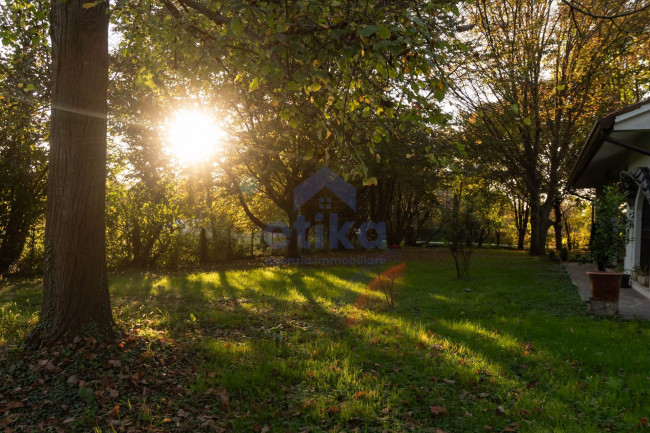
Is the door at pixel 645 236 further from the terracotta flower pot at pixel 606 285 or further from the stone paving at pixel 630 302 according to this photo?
the terracotta flower pot at pixel 606 285

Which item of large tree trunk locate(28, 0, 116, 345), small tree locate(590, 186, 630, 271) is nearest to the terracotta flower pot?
small tree locate(590, 186, 630, 271)

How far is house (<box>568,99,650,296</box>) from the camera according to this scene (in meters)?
7.52

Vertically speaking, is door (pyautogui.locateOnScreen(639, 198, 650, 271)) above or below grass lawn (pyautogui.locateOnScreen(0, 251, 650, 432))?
above

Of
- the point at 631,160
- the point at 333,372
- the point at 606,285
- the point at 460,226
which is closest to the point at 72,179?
the point at 333,372

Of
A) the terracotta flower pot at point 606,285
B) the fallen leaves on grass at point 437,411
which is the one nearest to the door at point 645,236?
the terracotta flower pot at point 606,285

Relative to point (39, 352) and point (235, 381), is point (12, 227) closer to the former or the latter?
point (39, 352)

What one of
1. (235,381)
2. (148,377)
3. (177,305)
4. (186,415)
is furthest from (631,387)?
(177,305)

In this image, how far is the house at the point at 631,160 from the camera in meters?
7.52

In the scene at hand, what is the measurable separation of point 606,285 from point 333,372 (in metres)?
5.66

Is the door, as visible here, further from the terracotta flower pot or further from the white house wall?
the terracotta flower pot

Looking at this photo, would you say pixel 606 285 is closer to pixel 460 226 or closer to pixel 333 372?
pixel 333 372

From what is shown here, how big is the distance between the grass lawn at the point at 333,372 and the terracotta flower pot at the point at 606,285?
469 mm

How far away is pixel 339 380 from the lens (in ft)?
14.2

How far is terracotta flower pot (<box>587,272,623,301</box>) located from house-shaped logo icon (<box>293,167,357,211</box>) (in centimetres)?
1327
